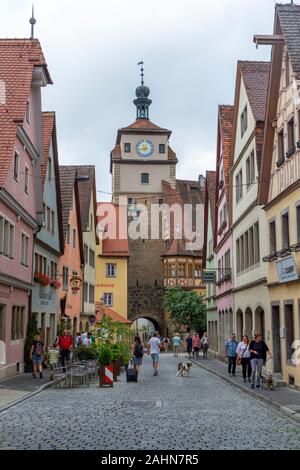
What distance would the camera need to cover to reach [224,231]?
33.8 meters

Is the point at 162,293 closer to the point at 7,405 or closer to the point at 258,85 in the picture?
the point at 258,85

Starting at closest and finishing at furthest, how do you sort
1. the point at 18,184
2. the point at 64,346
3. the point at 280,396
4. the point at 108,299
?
the point at 280,396 → the point at 18,184 → the point at 64,346 → the point at 108,299

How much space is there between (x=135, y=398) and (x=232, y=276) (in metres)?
15.4

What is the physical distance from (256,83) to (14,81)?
9367 millimetres

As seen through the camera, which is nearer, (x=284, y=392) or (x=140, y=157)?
(x=284, y=392)

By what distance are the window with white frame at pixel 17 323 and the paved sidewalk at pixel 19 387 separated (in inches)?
59.5

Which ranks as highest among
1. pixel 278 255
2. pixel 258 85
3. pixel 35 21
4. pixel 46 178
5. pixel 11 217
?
pixel 35 21

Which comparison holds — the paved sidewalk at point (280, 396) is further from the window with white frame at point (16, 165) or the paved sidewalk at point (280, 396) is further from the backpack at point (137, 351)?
the window with white frame at point (16, 165)

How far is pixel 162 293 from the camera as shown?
6391cm

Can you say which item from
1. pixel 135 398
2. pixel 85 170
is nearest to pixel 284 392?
pixel 135 398

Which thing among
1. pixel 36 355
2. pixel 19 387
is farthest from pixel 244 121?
pixel 19 387

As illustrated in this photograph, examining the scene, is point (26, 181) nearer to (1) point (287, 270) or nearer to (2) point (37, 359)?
(2) point (37, 359)

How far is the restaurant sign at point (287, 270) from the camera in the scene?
17828mm

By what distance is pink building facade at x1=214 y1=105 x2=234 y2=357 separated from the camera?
31.8 m
